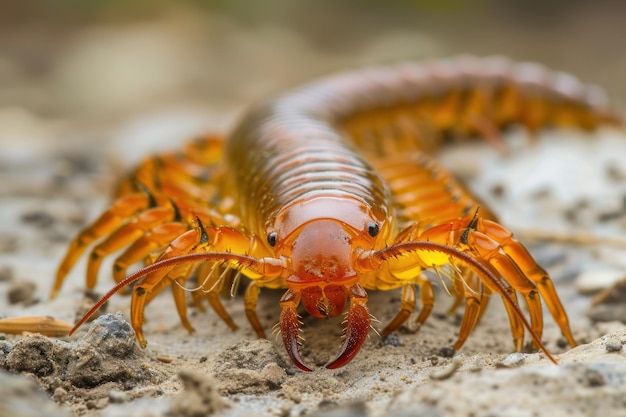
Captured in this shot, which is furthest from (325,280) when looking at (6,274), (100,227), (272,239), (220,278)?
(6,274)

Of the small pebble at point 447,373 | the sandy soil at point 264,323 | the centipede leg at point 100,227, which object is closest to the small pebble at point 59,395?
the sandy soil at point 264,323

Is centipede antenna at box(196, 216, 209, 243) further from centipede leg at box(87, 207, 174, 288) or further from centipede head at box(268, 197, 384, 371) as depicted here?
centipede leg at box(87, 207, 174, 288)

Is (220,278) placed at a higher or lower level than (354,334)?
higher

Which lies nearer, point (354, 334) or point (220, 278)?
point (354, 334)

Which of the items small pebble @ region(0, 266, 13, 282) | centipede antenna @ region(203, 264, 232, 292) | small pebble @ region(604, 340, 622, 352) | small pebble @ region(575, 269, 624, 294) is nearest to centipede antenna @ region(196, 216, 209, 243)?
centipede antenna @ region(203, 264, 232, 292)

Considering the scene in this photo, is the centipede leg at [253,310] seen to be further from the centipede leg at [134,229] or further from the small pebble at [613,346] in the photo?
the small pebble at [613,346]

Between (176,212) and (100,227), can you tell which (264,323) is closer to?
(176,212)

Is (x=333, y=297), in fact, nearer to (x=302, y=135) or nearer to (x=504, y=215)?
(x=302, y=135)
